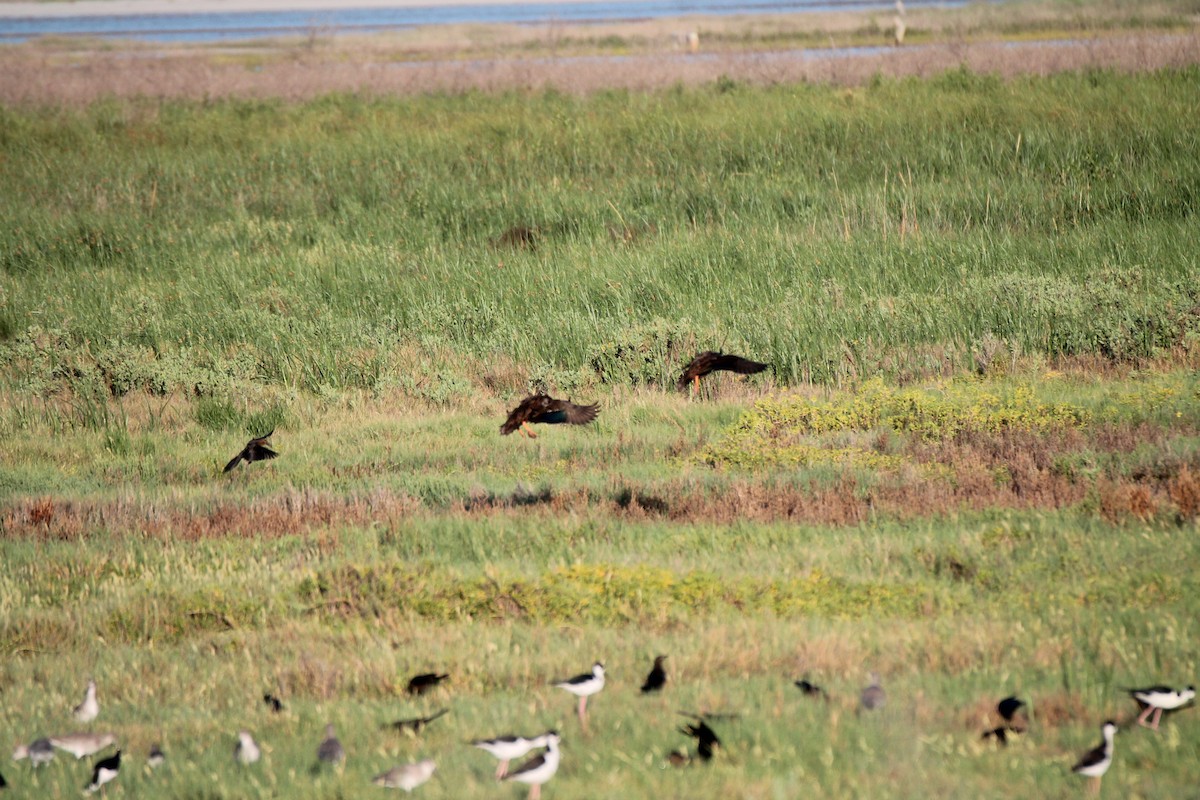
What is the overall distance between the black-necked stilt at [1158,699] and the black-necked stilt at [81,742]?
4.12 m

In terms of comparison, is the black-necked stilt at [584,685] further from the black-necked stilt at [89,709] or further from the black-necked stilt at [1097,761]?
the black-necked stilt at [89,709]

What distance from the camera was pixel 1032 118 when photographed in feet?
63.6

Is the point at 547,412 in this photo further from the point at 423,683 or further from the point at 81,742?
the point at 81,742

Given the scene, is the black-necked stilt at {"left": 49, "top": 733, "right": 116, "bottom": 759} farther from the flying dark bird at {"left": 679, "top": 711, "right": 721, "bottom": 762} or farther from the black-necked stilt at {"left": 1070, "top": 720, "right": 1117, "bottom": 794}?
the black-necked stilt at {"left": 1070, "top": 720, "right": 1117, "bottom": 794}

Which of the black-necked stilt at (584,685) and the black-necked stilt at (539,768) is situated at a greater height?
the black-necked stilt at (539,768)

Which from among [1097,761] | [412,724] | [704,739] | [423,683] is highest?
[1097,761]

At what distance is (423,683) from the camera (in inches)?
218

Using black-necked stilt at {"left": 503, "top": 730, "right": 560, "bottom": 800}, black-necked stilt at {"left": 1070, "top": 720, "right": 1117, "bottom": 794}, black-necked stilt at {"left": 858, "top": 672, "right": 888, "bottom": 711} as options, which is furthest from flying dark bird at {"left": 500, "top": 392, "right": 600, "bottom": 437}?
black-necked stilt at {"left": 1070, "top": 720, "right": 1117, "bottom": 794}

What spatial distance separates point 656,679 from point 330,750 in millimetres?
1402

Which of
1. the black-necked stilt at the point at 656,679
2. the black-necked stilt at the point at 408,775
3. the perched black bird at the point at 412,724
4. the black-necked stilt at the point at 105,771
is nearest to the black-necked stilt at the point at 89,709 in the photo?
the black-necked stilt at the point at 105,771

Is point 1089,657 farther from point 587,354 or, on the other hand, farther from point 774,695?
point 587,354

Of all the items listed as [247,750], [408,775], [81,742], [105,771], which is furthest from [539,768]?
[81,742]

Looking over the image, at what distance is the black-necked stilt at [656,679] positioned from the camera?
5211 millimetres

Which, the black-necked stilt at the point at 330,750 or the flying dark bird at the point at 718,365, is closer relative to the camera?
the black-necked stilt at the point at 330,750
